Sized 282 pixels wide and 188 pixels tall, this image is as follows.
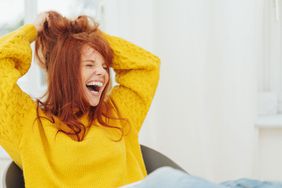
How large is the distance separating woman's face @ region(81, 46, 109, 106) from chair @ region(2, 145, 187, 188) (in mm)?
243

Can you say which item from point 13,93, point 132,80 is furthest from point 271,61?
point 13,93

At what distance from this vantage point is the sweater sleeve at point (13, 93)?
3.62ft

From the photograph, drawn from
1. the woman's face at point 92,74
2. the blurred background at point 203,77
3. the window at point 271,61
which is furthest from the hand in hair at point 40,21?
the window at point 271,61

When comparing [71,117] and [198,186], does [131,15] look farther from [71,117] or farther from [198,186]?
[198,186]

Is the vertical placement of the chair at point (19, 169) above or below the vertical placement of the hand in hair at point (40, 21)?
below

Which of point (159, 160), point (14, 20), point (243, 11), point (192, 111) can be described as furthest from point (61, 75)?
point (14, 20)

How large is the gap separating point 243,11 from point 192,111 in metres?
0.39

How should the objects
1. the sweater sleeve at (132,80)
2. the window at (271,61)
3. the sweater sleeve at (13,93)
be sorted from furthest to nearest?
the window at (271,61), the sweater sleeve at (132,80), the sweater sleeve at (13,93)

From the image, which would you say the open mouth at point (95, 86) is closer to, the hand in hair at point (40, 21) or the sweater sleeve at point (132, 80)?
the sweater sleeve at point (132, 80)

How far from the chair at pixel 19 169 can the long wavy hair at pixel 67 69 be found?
13 centimetres

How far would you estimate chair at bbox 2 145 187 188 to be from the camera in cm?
114

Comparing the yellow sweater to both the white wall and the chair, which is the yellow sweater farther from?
the white wall

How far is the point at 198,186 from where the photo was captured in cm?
72

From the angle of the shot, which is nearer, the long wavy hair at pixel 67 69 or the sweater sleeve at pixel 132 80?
the long wavy hair at pixel 67 69
